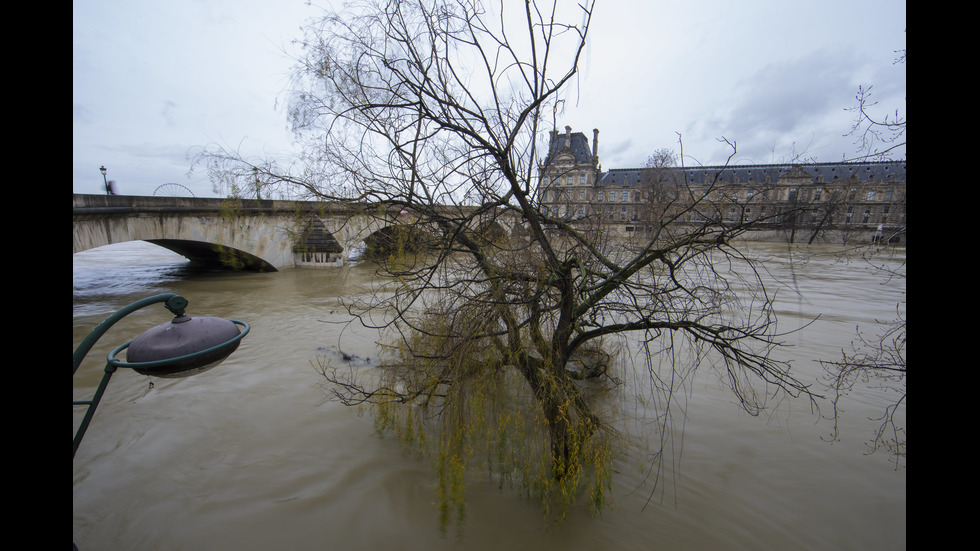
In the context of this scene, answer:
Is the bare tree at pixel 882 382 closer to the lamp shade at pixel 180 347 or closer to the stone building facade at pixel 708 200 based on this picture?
the stone building facade at pixel 708 200

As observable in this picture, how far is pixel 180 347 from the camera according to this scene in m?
1.88

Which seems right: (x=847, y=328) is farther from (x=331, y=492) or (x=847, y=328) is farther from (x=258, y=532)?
(x=258, y=532)

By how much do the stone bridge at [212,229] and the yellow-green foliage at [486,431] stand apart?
6337mm

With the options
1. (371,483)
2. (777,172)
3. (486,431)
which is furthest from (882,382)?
(371,483)

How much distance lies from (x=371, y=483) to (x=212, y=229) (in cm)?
1391

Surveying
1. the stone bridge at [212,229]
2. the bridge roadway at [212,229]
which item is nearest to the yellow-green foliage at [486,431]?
the stone bridge at [212,229]

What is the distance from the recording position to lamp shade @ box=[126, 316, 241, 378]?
1848 mm

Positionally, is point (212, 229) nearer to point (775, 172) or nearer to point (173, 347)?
point (173, 347)

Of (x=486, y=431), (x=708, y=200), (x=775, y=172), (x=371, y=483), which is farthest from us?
(x=775, y=172)
